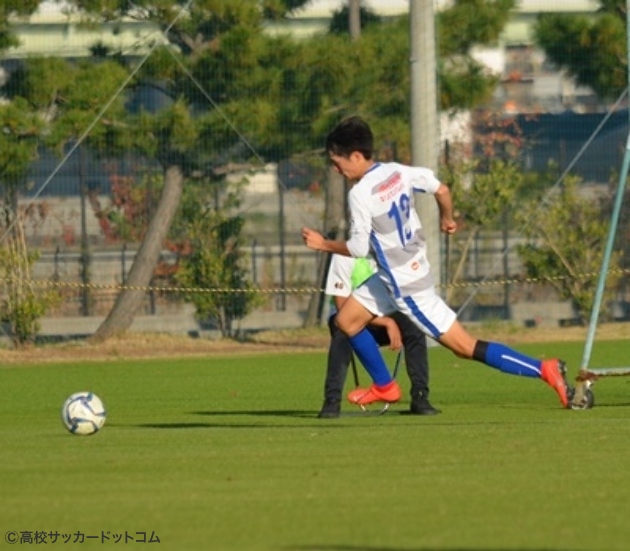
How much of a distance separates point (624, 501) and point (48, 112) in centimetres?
1677

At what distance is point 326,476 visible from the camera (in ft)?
27.5

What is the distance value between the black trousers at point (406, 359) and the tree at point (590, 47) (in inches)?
527

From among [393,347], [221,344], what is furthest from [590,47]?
[393,347]

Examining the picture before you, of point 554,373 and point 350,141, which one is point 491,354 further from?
point 350,141

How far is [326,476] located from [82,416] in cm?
285

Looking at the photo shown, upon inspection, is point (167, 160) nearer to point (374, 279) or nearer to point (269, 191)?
point (269, 191)

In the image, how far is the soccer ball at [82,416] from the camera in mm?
10828

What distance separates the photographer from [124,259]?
24906 millimetres

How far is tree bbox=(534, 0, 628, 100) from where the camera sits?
2489 cm

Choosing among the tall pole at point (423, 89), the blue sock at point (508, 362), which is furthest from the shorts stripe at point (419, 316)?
the tall pole at point (423, 89)

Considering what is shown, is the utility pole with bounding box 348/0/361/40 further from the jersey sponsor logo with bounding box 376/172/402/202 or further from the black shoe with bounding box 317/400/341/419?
the jersey sponsor logo with bounding box 376/172/402/202

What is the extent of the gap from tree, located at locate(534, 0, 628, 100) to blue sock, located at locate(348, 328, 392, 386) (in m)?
13.7

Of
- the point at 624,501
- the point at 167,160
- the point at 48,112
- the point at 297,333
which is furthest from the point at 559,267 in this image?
the point at 624,501

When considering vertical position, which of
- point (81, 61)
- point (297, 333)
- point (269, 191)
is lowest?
point (297, 333)
